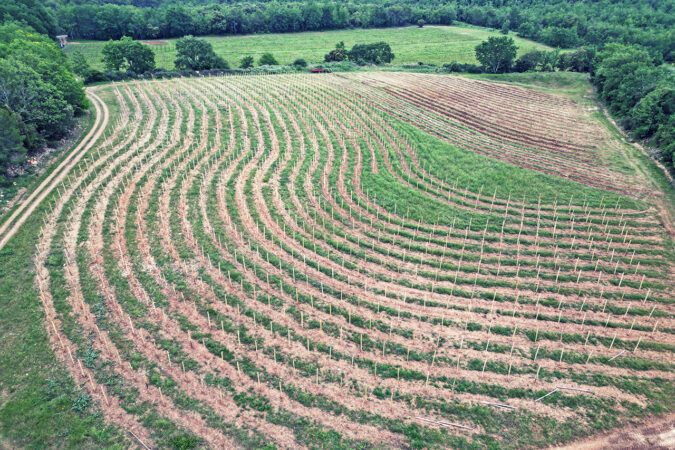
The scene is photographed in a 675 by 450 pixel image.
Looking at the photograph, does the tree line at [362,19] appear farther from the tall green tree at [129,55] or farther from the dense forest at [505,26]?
the tall green tree at [129,55]

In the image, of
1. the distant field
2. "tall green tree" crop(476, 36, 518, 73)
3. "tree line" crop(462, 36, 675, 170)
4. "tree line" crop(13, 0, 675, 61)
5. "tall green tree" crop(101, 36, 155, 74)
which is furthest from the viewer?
the distant field

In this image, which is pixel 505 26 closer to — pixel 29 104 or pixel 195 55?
pixel 195 55

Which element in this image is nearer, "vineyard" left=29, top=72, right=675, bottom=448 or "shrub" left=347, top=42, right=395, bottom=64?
"vineyard" left=29, top=72, right=675, bottom=448

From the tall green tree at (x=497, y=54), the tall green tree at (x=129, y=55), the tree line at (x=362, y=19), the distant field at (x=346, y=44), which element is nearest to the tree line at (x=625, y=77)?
the tall green tree at (x=497, y=54)

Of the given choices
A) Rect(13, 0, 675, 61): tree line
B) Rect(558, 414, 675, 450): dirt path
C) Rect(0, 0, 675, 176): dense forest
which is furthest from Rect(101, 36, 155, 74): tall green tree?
Rect(558, 414, 675, 450): dirt path

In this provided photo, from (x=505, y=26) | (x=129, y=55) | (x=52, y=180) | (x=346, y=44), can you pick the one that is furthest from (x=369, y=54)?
(x=52, y=180)

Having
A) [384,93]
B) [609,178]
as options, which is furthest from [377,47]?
[609,178]

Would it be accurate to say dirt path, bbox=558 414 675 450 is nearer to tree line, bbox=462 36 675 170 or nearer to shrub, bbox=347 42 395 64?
tree line, bbox=462 36 675 170
